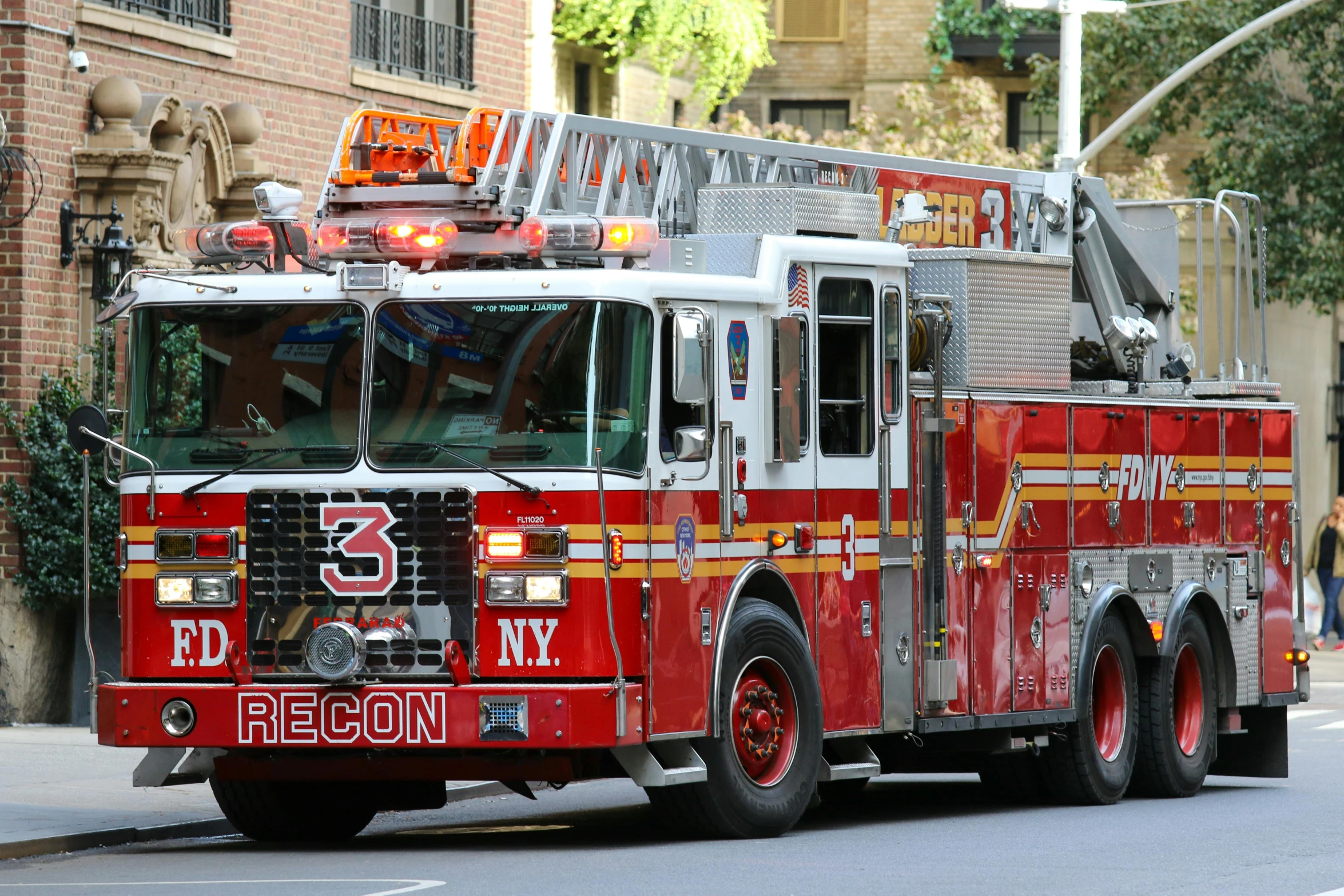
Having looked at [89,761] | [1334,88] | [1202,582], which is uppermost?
[1334,88]

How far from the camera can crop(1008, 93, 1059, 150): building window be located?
3972cm

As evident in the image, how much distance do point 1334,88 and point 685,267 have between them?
24.7 metres

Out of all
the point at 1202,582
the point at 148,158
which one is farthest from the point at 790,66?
the point at 1202,582

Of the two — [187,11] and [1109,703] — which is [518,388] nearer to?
[1109,703]

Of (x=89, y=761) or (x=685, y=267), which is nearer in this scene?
(x=685, y=267)

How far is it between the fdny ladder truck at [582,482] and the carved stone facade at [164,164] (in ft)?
22.5

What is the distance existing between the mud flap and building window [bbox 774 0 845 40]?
84.8 feet

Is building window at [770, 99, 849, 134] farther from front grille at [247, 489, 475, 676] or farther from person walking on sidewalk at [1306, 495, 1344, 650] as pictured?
front grille at [247, 489, 475, 676]

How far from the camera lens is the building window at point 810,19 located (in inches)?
1582

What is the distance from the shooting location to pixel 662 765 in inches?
429

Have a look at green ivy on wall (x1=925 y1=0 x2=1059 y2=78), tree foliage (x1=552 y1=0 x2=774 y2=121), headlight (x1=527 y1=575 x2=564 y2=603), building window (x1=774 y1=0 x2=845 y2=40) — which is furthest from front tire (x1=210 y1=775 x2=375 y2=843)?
building window (x1=774 y1=0 x2=845 y2=40)

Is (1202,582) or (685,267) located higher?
(685,267)

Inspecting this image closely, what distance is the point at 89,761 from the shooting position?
1559 cm

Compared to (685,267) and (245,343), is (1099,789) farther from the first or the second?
(245,343)
